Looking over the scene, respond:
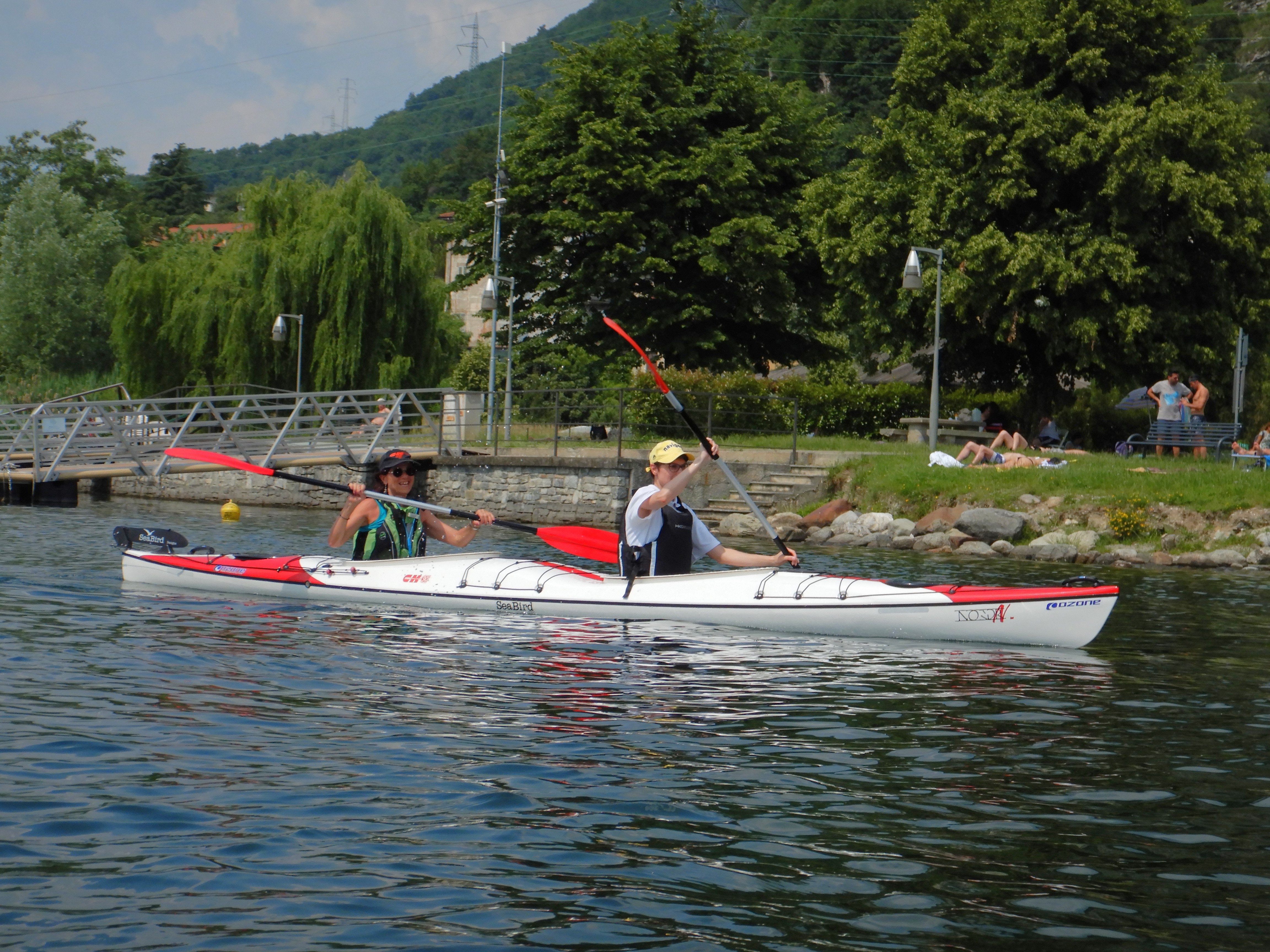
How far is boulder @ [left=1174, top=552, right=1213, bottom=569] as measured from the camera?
18.6m

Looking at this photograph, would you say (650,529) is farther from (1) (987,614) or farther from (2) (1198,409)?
(2) (1198,409)

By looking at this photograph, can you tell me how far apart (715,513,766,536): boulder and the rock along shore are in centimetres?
86

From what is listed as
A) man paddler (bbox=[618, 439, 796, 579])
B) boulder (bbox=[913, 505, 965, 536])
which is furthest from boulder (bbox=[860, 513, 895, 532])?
man paddler (bbox=[618, 439, 796, 579])

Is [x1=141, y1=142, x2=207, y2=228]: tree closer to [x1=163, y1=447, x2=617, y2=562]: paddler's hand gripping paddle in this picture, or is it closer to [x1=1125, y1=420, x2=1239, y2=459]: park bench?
[x1=1125, y1=420, x2=1239, y2=459]: park bench

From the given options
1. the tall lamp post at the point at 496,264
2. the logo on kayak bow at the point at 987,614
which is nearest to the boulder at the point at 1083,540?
the logo on kayak bow at the point at 987,614

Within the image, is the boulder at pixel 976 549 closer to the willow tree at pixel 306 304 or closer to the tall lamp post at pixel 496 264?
the tall lamp post at pixel 496 264

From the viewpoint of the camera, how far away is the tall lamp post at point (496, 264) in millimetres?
28984

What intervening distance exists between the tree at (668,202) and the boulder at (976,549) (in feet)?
44.7

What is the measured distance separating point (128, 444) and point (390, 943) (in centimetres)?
1996

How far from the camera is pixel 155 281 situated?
3750 cm

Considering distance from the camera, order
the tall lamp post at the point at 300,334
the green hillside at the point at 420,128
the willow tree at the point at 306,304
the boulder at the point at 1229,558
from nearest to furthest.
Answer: the boulder at the point at 1229,558
the tall lamp post at the point at 300,334
the willow tree at the point at 306,304
the green hillside at the point at 420,128

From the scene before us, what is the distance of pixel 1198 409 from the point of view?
2442 centimetres

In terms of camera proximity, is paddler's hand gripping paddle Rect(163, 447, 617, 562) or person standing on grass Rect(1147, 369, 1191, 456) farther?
person standing on grass Rect(1147, 369, 1191, 456)

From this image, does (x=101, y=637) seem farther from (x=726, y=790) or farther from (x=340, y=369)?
(x=340, y=369)
